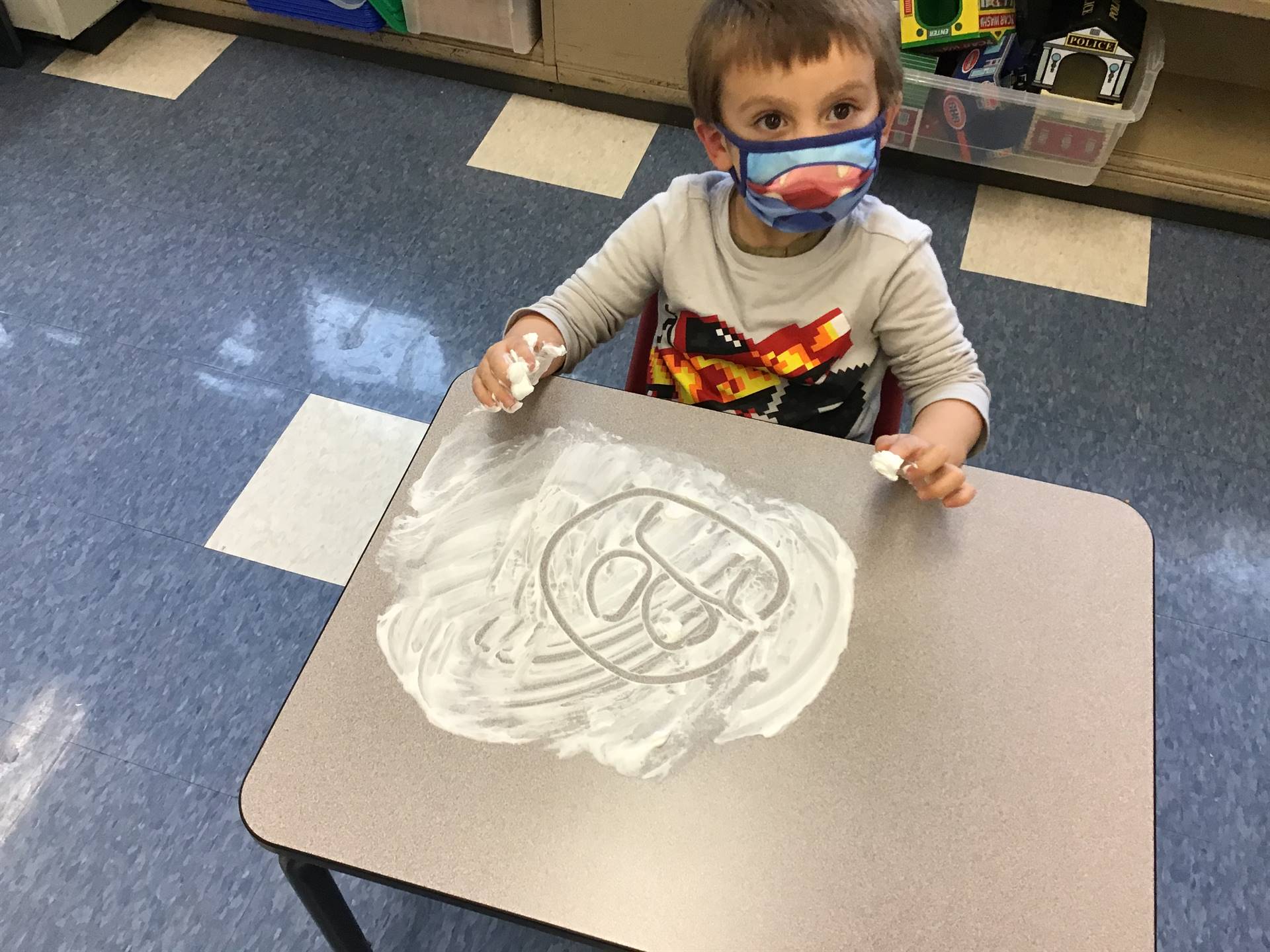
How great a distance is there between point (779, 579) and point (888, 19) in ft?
1.45

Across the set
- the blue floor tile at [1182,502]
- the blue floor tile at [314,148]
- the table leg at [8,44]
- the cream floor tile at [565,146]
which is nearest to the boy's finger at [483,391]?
the blue floor tile at [1182,502]

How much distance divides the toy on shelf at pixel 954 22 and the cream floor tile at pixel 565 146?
20.0 inches

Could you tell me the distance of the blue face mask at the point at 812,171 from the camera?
2.31 feet

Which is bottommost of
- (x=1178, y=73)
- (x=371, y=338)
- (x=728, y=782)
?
(x=371, y=338)

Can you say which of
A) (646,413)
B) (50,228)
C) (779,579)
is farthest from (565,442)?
(50,228)

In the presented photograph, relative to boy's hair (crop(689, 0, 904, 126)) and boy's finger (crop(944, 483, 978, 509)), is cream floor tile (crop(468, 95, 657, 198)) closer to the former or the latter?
boy's hair (crop(689, 0, 904, 126))

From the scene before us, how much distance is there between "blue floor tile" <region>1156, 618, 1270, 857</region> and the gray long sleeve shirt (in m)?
0.54

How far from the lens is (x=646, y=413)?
73cm

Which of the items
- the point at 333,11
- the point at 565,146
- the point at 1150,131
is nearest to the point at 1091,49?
the point at 1150,131

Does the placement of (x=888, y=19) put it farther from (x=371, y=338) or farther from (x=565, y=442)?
(x=371, y=338)

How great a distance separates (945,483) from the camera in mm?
651

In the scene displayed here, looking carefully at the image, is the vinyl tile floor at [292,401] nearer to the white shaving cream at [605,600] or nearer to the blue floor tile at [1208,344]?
the blue floor tile at [1208,344]

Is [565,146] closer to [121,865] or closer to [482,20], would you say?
[482,20]

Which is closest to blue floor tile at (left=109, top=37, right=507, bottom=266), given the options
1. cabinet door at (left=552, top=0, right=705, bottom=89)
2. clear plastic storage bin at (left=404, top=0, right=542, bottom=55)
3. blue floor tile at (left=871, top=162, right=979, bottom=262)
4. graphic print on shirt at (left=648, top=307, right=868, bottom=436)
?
clear plastic storage bin at (left=404, top=0, right=542, bottom=55)
